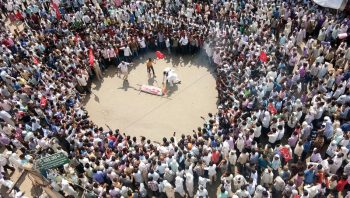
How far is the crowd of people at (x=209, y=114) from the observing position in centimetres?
1257

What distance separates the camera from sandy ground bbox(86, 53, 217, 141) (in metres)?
16.4

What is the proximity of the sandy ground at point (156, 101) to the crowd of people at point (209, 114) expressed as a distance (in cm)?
55

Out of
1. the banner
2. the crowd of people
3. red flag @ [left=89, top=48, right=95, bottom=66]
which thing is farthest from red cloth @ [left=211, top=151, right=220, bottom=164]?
the banner

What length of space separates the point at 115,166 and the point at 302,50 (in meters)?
10.7

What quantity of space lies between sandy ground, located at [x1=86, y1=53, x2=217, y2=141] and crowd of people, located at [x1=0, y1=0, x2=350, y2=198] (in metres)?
0.55

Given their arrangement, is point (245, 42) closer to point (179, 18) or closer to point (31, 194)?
point (179, 18)

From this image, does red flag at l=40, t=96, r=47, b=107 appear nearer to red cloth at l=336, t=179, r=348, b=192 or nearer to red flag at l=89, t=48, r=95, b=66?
red flag at l=89, t=48, r=95, b=66

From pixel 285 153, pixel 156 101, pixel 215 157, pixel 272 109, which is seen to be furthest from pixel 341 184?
pixel 156 101

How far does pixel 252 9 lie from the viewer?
781 inches

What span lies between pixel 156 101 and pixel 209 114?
4.01 meters

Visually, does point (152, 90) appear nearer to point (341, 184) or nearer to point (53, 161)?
point (53, 161)

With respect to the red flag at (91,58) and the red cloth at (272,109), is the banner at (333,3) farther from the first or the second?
the red flag at (91,58)

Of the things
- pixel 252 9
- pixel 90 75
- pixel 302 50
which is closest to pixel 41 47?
pixel 90 75

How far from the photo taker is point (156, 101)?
17594mm
